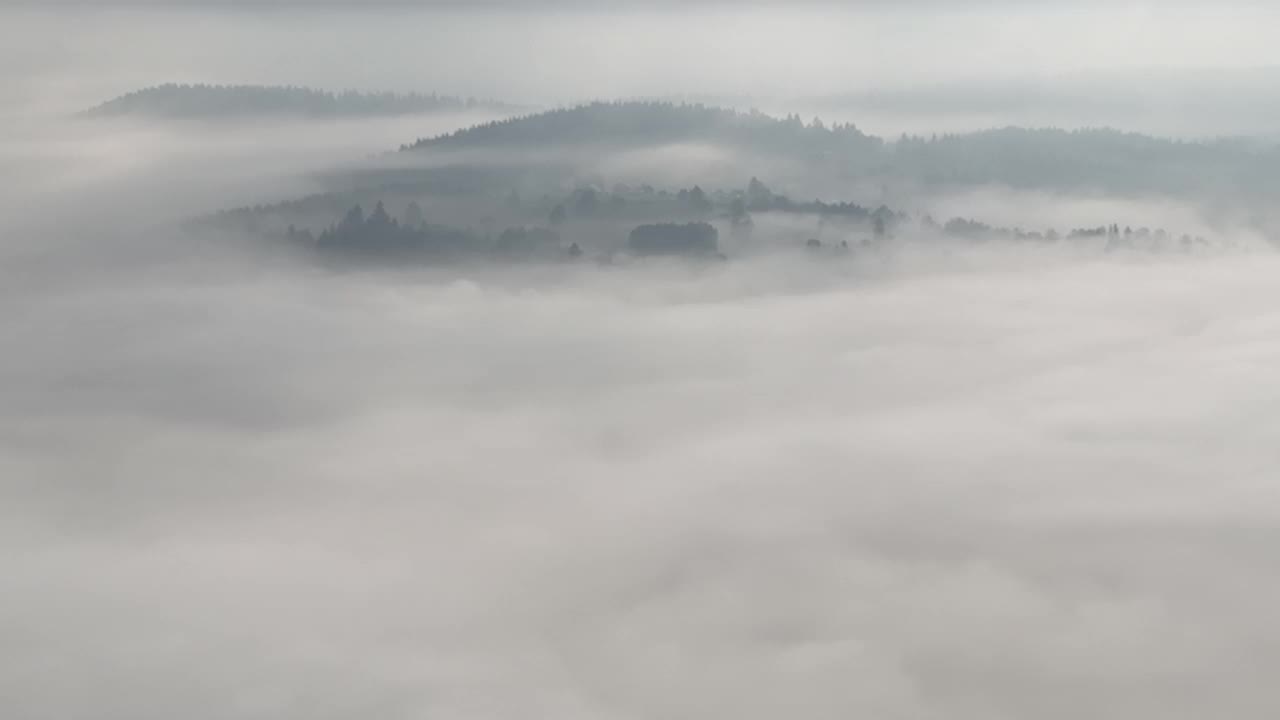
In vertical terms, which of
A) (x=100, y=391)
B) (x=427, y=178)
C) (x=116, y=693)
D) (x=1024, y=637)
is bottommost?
(x=1024, y=637)

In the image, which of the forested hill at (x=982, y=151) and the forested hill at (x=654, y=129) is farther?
A: the forested hill at (x=982, y=151)

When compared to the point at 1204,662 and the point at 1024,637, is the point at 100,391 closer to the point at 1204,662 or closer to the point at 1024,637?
the point at 1024,637

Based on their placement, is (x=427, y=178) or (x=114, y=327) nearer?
(x=114, y=327)

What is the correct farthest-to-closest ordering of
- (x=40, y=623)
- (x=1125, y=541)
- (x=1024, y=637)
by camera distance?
(x=1125, y=541)
(x=1024, y=637)
(x=40, y=623)

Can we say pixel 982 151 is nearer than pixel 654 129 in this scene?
No

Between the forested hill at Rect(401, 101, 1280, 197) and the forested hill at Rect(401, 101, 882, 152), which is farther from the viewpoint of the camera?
the forested hill at Rect(401, 101, 1280, 197)

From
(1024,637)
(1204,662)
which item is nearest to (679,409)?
(1024,637)

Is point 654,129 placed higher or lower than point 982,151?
higher

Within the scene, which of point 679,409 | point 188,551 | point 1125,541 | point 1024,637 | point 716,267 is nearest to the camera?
point 1024,637
